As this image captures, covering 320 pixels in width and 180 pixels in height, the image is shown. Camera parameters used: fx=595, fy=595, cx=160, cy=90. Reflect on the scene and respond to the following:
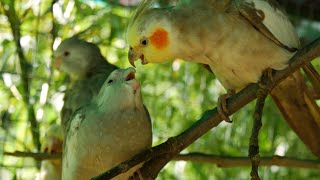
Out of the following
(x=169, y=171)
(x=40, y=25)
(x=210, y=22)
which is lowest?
(x=169, y=171)

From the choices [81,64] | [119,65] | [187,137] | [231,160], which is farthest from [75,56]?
[187,137]

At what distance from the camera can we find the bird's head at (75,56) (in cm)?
197

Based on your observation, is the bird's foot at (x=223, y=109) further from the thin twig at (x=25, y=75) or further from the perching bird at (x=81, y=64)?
the thin twig at (x=25, y=75)

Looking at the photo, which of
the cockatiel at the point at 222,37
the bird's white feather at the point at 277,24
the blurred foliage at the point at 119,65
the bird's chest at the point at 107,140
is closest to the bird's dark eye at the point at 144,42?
the cockatiel at the point at 222,37

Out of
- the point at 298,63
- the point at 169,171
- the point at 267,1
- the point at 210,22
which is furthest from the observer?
the point at 169,171

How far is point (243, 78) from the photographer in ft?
4.27

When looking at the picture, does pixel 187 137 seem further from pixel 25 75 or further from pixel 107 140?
pixel 25 75

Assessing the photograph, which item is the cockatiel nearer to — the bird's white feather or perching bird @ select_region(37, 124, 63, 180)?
the bird's white feather

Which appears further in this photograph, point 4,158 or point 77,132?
point 4,158

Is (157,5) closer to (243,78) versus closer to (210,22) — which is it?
(210,22)

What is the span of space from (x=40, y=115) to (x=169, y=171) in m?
0.46

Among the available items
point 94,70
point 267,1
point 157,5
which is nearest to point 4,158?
point 94,70

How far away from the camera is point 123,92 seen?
1.21 metres

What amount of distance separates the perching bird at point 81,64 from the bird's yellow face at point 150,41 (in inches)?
26.2
